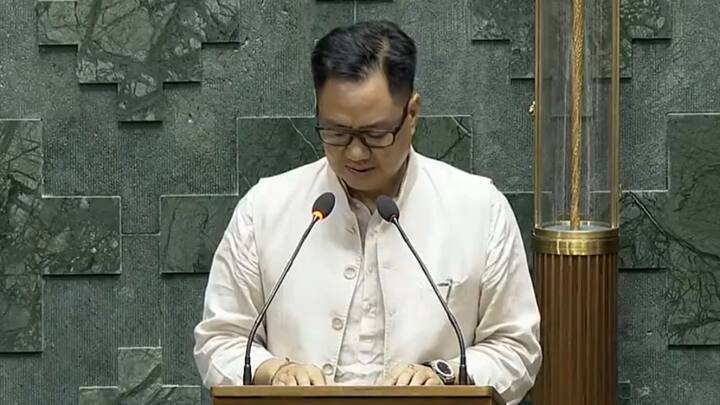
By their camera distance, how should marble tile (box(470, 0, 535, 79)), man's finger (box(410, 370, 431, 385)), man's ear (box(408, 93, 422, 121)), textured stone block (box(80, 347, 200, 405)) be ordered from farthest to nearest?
textured stone block (box(80, 347, 200, 405)) < marble tile (box(470, 0, 535, 79)) < man's ear (box(408, 93, 422, 121)) < man's finger (box(410, 370, 431, 385))

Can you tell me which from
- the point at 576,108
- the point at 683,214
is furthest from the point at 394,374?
the point at 683,214

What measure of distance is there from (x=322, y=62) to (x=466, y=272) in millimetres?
533

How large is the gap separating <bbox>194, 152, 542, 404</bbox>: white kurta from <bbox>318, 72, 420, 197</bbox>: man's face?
0.42 feet

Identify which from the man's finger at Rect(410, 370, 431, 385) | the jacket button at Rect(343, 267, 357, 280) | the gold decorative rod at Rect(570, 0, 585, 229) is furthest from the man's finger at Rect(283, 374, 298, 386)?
the gold decorative rod at Rect(570, 0, 585, 229)

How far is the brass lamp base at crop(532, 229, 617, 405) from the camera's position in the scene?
371cm

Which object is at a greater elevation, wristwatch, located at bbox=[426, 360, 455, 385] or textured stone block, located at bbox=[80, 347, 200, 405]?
wristwatch, located at bbox=[426, 360, 455, 385]

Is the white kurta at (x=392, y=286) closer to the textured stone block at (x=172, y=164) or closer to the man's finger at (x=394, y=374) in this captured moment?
the man's finger at (x=394, y=374)

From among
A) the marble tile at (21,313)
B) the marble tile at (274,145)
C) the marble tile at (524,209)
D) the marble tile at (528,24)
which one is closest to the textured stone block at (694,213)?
the marble tile at (528,24)

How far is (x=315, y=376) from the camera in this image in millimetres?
2576

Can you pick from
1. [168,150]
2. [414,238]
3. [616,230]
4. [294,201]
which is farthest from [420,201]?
[168,150]

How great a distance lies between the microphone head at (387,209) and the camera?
263 cm

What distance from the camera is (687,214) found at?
4074 mm

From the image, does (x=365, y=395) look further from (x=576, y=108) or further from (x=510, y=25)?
(x=510, y=25)

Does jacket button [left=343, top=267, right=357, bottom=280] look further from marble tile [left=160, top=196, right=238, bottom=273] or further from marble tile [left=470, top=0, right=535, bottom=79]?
marble tile [left=470, top=0, right=535, bottom=79]
